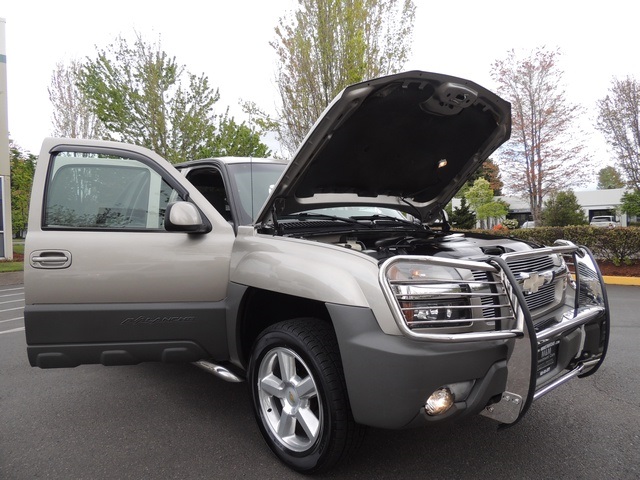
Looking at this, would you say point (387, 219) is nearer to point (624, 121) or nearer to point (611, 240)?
point (611, 240)

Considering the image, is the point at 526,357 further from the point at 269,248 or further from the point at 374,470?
the point at 269,248

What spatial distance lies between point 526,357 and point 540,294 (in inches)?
25.8

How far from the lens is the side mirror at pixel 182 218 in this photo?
109 inches

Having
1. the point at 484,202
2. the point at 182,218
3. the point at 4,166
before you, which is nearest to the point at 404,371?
the point at 182,218

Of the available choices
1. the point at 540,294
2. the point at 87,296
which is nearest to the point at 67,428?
the point at 87,296

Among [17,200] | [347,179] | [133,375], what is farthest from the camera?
[17,200]

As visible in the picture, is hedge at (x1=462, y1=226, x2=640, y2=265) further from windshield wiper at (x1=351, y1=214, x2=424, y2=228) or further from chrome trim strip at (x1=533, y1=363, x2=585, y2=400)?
chrome trim strip at (x1=533, y1=363, x2=585, y2=400)

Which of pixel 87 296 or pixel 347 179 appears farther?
pixel 347 179

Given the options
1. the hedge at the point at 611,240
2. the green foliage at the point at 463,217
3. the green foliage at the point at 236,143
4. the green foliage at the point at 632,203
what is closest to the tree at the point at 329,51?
the green foliage at the point at 236,143

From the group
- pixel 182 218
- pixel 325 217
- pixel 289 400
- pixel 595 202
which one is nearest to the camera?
pixel 289 400

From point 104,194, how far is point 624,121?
26.3 metres

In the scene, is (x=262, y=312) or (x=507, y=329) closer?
(x=507, y=329)

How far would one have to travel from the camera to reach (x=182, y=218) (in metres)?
2.77

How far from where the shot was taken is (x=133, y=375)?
4.09 m
